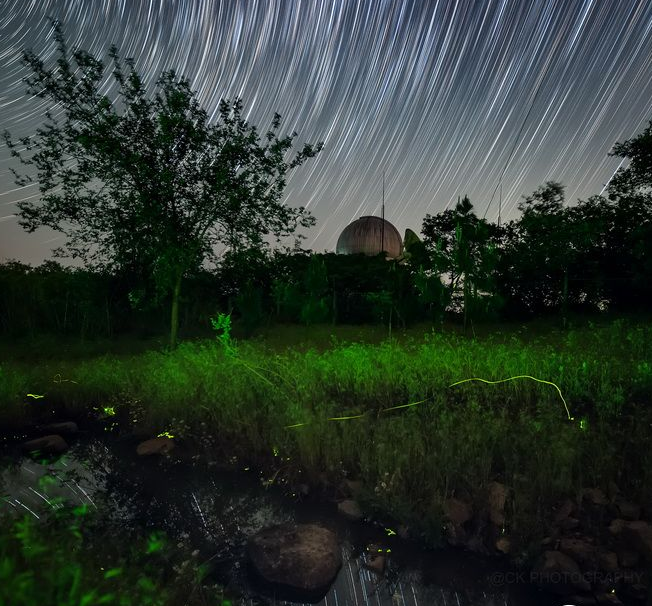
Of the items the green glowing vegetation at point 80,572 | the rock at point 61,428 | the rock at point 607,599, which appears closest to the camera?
the green glowing vegetation at point 80,572

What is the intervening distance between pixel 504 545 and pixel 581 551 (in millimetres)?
612

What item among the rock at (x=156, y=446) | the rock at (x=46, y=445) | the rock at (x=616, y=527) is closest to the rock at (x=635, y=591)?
the rock at (x=616, y=527)

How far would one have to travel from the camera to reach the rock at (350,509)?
190 inches

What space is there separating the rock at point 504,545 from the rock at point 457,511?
34cm

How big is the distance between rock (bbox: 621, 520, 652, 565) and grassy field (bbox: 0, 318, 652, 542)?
1.79ft

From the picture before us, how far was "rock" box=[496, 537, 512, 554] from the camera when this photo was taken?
410cm

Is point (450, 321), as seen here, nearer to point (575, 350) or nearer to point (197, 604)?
point (575, 350)

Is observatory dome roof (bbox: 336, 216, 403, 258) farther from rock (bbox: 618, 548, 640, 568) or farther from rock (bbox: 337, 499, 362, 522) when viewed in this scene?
rock (bbox: 618, 548, 640, 568)

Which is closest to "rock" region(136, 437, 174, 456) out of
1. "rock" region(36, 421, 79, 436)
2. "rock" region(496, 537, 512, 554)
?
"rock" region(36, 421, 79, 436)

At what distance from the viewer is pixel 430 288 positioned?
18.6 m

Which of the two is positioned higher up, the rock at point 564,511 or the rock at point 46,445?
the rock at point 564,511

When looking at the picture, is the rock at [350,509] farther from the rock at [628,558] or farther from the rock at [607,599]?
the rock at [628,558]

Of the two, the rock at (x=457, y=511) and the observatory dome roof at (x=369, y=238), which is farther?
the observatory dome roof at (x=369, y=238)

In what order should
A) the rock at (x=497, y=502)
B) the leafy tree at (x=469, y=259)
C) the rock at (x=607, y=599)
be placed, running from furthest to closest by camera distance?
1. the leafy tree at (x=469, y=259)
2. the rock at (x=497, y=502)
3. the rock at (x=607, y=599)
